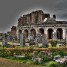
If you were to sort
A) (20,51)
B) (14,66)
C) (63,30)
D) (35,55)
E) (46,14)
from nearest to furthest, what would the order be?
1. (14,66)
2. (35,55)
3. (20,51)
4. (63,30)
5. (46,14)

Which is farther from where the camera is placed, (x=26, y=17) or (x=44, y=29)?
(x=26, y=17)

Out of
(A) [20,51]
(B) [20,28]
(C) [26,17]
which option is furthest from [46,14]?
(A) [20,51]

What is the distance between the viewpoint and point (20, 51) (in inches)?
1223

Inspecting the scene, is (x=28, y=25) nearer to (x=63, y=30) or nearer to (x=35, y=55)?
(x=63, y=30)

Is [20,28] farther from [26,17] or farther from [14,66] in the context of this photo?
[14,66]

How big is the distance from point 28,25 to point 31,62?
145 ft

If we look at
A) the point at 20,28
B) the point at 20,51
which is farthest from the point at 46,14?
the point at 20,51

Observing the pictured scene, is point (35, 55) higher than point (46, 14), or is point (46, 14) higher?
point (46, 14)

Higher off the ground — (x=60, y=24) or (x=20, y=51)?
(x=60, y=24)

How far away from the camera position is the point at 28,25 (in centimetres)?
6906

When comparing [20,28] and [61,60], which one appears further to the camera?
[20,28]

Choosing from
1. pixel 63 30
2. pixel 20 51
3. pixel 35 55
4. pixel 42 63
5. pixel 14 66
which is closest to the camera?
pixel 14 66

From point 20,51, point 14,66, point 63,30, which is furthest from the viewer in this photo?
point 63,30

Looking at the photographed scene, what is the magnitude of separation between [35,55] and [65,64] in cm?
503
